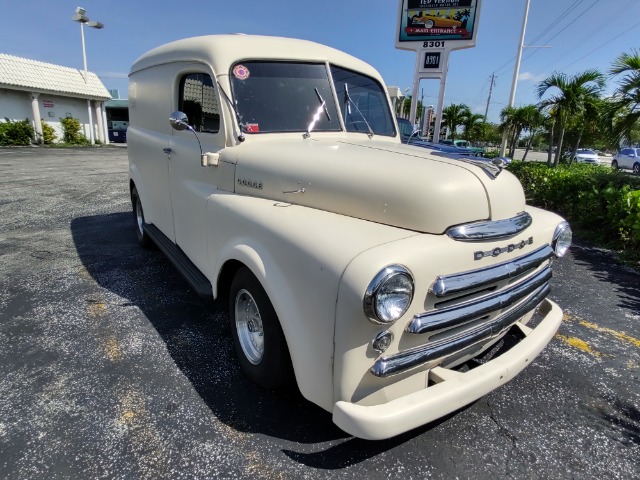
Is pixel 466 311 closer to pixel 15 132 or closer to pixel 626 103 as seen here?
pixel 626 103

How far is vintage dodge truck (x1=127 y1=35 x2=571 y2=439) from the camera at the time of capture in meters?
1.73

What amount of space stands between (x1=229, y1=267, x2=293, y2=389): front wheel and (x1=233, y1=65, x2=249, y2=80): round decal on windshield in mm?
1466

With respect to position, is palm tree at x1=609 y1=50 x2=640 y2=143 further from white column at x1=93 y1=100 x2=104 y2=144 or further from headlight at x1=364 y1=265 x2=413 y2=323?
white column at x1=93 y1=100 x2=104 y2=144

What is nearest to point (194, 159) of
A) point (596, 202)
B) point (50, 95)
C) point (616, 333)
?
point (616, 333)

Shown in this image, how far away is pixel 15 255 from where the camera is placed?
4980 mm

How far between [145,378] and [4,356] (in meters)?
1.12

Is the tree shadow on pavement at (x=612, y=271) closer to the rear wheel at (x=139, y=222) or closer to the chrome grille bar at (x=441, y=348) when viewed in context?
the chrome grille bar at (x=441, y=348)

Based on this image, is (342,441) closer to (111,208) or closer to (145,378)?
(145,378)

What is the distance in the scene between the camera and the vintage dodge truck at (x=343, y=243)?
173 cm

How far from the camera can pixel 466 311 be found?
1.88 meters

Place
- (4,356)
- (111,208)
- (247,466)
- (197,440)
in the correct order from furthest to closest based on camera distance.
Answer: (111,208), (4,356), (197,440), (247,466)

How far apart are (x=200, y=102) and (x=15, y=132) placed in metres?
23.6

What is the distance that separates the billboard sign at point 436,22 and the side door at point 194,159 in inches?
484

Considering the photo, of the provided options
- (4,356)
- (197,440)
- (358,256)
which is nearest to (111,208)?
(4,356)
